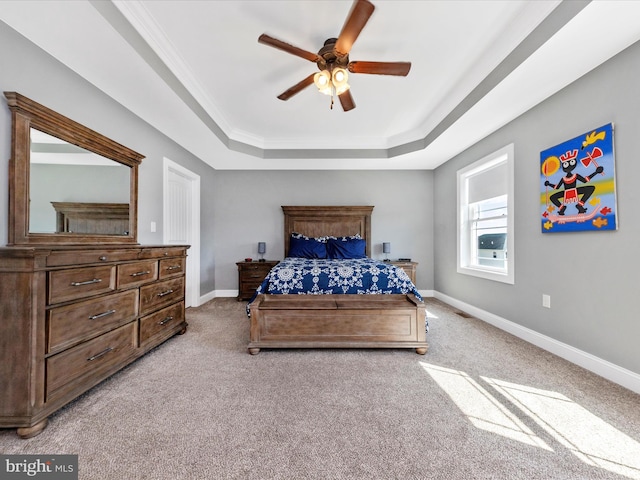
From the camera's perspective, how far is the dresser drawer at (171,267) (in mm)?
2635

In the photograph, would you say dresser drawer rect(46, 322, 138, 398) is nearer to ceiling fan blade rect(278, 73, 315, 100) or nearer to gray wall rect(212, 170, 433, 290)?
ceiling fan blade rect(278, 73, 315, 100)

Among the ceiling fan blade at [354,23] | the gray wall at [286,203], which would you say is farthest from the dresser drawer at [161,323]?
the ceiling fan blade at [354,23]

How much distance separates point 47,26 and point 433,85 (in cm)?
321

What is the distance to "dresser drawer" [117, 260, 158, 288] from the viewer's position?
2096 mm

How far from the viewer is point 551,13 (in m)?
1.80

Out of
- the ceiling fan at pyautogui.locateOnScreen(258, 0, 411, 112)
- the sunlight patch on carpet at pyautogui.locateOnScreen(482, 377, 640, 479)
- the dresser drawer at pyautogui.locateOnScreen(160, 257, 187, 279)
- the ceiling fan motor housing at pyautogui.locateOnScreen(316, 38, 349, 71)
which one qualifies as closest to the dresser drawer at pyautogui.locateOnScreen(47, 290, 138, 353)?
the dresser drawer at pyautogui.locateOnScreen(160, 257, 187, 279)

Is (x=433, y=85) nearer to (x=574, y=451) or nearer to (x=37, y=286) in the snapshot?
(x=574, y=451)

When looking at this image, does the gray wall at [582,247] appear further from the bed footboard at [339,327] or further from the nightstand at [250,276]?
the nightstand at [250,276]

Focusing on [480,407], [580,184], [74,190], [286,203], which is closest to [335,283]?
[480,407]

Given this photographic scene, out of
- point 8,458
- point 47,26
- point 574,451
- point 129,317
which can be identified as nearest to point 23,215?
point 129,317

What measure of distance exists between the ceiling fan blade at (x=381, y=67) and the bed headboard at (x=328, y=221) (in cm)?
281

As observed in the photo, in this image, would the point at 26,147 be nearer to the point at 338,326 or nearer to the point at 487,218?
the point at 338,326

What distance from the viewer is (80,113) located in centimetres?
223

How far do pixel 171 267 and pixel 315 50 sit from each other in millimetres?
2500
